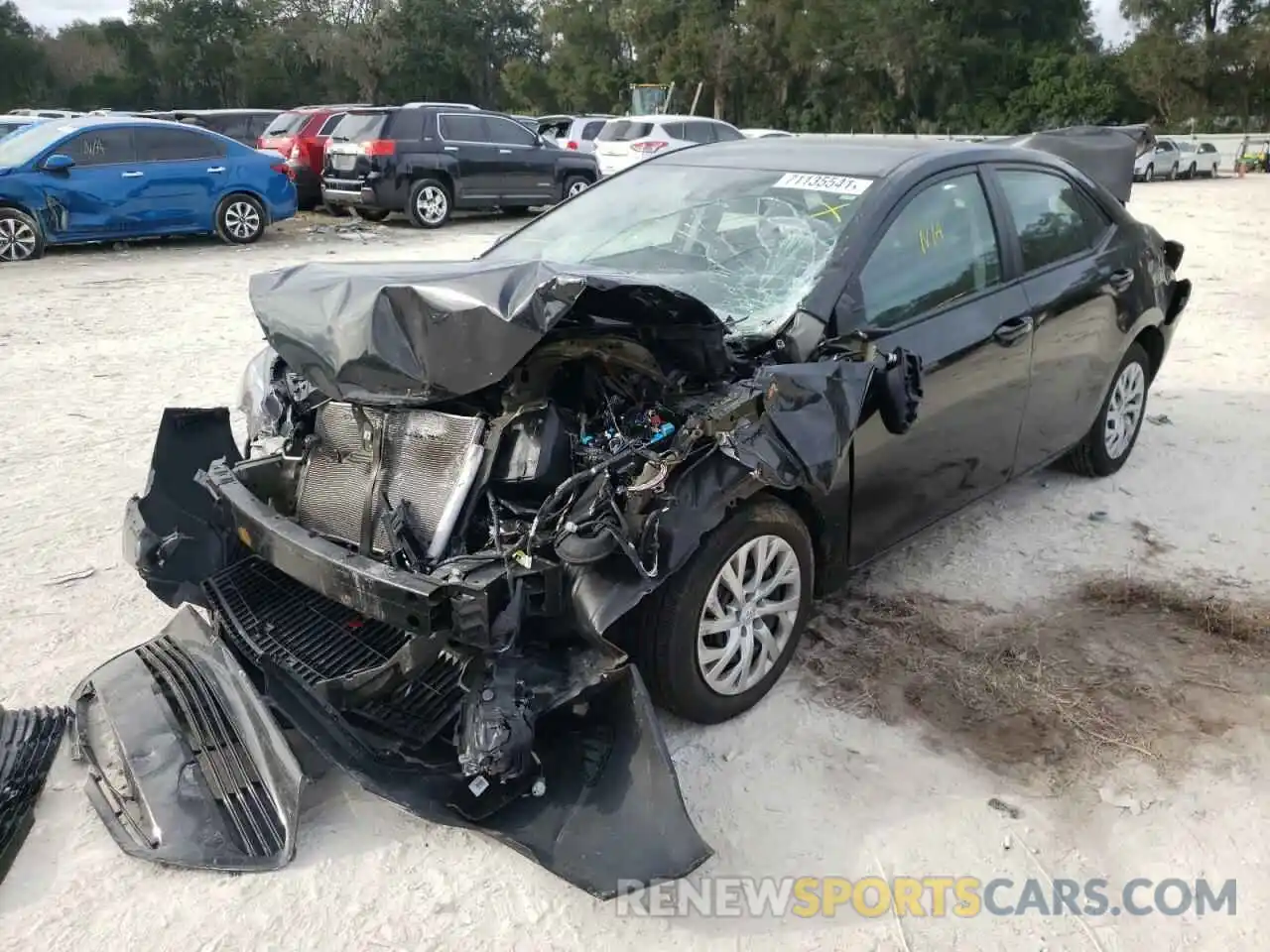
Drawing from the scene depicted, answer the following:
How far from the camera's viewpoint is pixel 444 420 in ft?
10.6

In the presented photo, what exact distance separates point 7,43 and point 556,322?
53.8 m

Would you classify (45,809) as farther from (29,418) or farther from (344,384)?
(29,418)

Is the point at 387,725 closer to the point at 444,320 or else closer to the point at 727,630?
the point at 727,630

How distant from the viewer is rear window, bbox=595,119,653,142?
20.5m

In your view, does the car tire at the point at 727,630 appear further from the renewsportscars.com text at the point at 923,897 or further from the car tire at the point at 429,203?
the car tire at the point at 429,203

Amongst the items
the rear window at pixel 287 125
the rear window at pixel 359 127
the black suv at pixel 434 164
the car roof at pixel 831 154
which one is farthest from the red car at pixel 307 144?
the car roof at pixel 831 154

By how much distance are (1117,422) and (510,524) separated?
3.77m

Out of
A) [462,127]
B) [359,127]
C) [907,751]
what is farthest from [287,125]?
[907,751]

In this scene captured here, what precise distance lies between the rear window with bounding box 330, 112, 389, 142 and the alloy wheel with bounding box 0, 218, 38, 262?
475 cm

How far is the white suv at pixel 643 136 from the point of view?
66.2 ft

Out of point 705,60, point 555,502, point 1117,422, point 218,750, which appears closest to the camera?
point 555,502

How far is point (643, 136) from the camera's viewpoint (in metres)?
20.5

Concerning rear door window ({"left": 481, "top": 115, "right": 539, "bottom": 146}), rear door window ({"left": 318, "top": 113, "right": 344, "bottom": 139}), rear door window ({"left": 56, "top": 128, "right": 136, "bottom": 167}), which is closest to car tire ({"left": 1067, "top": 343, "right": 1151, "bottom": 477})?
rear door window ({"left": 56, "top": 128, "right": 136, "bottom": 167})

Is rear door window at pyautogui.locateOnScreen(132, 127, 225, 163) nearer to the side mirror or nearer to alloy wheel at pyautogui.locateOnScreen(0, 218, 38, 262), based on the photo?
the side mirror
